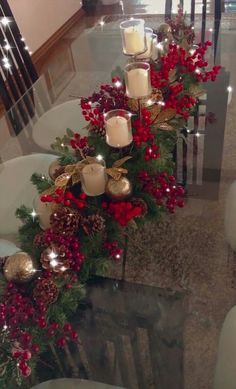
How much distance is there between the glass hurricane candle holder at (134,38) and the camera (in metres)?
1.24

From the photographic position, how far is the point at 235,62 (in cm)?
168

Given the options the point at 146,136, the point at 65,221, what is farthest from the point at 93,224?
the point at 146,136

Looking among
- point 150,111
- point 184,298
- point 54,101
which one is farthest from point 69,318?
point 54,101

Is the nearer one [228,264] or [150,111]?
[150,111]

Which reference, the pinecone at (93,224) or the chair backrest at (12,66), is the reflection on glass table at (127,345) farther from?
the chair backrest at (12,66)

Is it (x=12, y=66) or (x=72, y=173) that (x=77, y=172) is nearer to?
(x=72, y=173)

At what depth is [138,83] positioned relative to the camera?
1.05 meters

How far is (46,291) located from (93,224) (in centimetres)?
17

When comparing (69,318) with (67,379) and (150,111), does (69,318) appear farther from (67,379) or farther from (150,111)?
(150,111)

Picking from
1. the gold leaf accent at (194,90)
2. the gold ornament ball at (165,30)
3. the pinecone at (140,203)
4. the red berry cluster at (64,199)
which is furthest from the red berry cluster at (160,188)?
the gold ornament ball at (165,30)

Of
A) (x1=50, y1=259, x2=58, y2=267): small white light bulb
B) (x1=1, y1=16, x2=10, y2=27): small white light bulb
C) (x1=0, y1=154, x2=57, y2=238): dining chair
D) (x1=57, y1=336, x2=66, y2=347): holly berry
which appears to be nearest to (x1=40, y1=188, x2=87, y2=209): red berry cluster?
(x1=50, y1=259, x2=58, y2=267): small white light bulb

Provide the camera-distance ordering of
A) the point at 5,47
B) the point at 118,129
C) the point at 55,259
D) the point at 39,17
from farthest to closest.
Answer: the point at 39,17 → the point at 5,47 → the point at 118,129 → the point at 55,259

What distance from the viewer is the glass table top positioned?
89cm

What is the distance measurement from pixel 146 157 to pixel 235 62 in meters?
0.90
